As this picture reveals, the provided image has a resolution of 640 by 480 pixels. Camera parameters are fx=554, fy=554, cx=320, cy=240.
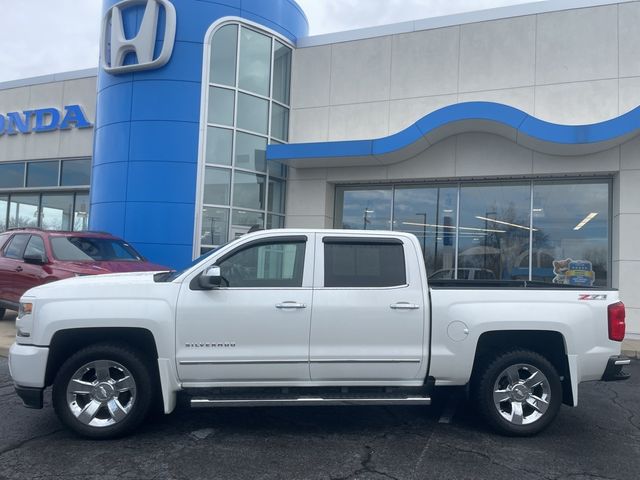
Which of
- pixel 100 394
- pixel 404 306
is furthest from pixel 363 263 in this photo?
pixel 100 394

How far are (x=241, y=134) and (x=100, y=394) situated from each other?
386 inches

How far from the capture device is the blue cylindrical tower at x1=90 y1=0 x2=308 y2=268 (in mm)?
12977

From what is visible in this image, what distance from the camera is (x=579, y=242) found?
12.1 meters

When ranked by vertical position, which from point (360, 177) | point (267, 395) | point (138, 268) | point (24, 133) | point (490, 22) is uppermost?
point (490, 22)

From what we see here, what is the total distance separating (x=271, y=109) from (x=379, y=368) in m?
10.4

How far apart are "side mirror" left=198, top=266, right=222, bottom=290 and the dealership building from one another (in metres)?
8.10

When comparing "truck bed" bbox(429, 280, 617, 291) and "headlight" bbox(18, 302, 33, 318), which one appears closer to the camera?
"headlight" bbox(18, 302, 33, 318)

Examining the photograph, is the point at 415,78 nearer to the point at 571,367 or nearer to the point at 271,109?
the point at 271,109

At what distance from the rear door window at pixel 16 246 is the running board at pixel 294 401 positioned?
673cm

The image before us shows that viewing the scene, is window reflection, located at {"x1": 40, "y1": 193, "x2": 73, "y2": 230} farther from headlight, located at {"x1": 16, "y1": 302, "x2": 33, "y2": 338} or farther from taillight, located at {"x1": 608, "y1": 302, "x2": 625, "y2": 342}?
taillight, located at {"x1": 608, "y1": 302, "x2": 625, "y2": 342}

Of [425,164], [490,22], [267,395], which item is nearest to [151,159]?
[425,164]

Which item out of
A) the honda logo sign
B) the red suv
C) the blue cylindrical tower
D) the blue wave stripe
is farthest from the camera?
the honda logo sign

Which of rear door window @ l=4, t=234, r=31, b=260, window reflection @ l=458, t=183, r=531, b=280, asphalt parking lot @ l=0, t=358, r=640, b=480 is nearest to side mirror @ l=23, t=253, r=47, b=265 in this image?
rear door window @ l=4, t=234, r=31, b=260

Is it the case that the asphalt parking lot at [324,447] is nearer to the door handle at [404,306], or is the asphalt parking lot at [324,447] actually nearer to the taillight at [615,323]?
the taillight at [615,323]
